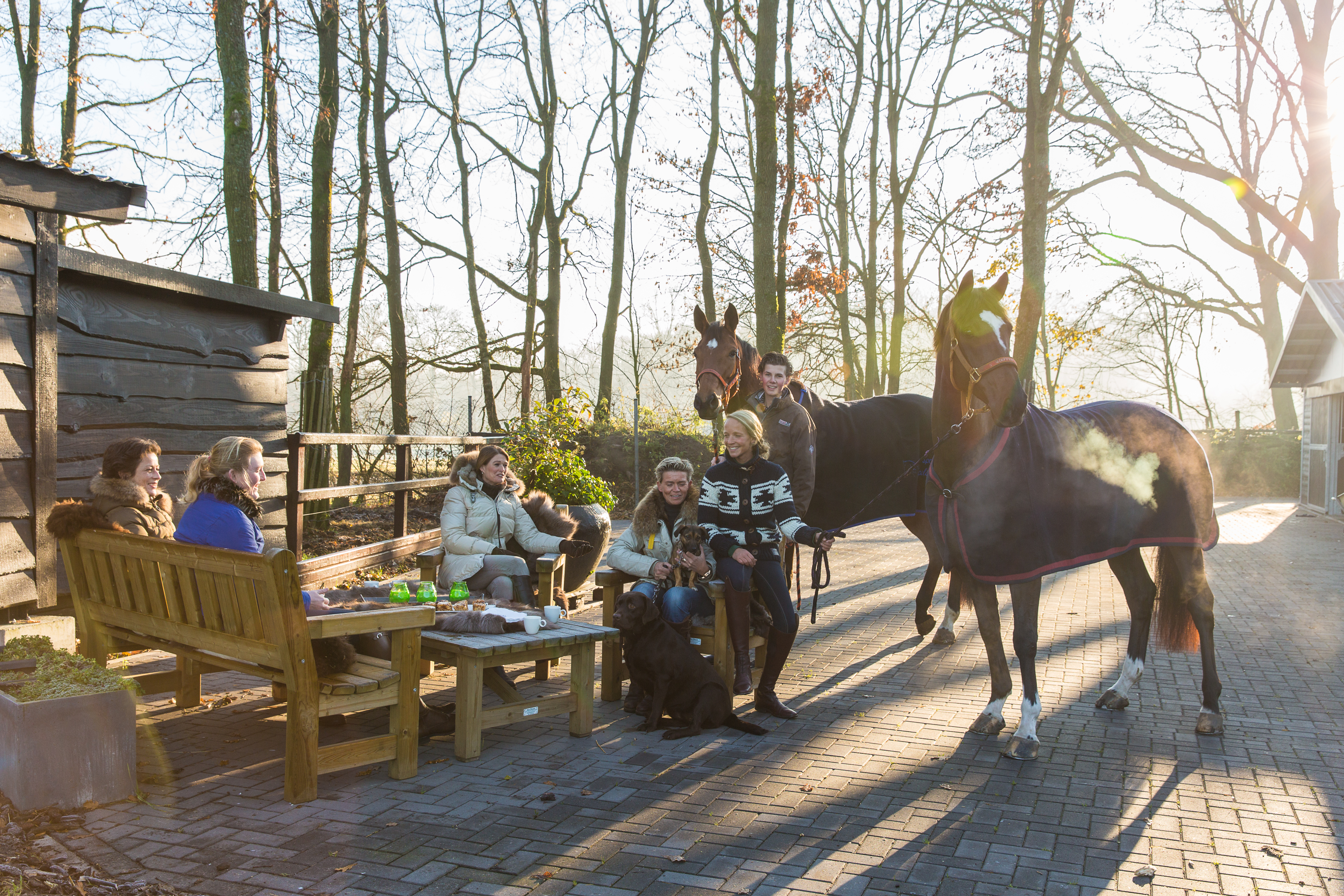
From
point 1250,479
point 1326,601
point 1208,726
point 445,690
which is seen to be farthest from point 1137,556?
point 1250,479

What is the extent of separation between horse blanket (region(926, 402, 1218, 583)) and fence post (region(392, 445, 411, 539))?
575cm

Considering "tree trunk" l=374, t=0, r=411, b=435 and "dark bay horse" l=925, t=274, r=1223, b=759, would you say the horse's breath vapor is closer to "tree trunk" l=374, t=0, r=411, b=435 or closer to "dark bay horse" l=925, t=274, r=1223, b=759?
"dark bay horse" l=925, t=274, r=1223, b=759

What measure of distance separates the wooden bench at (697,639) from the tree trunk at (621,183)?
15.7 m

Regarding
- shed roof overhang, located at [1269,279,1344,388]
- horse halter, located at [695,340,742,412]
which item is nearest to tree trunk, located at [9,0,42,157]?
horse halter, located at [695,340,742,412]

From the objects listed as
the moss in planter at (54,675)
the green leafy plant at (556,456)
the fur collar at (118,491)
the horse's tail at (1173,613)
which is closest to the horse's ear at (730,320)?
the green leafy plant at (556,456)

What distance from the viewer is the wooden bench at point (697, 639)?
18.0ft

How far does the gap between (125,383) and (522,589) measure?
3.14 m

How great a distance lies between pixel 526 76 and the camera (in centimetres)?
2227

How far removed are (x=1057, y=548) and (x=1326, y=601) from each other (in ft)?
20.5

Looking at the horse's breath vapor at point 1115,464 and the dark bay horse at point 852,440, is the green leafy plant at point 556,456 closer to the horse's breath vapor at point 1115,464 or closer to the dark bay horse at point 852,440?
the dark bay horse at point 852,440

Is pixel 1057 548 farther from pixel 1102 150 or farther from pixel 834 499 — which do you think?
pixel 1102 150

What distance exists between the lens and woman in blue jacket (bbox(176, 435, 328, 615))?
4.58 metres

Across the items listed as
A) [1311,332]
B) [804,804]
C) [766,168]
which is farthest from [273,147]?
[1311,332]

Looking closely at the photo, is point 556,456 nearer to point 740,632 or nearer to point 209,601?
point 740,632
